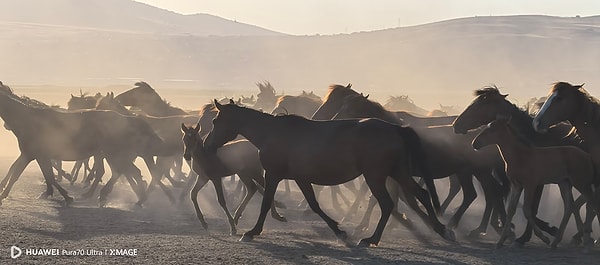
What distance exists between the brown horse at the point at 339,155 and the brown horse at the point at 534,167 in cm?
98

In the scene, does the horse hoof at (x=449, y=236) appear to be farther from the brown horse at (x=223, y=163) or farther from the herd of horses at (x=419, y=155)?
the brown horse at (x=223, y=163)

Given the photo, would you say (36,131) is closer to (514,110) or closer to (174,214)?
(174,214)

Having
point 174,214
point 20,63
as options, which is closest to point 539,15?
point 20,63

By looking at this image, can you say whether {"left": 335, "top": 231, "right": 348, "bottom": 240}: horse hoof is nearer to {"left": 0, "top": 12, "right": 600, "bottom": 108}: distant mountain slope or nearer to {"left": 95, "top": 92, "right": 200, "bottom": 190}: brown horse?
{"left": 95, "top": 92, "right": 200, "bottom": 190}: brown horse

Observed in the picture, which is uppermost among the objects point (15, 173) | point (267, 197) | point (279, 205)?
point (267, 197)

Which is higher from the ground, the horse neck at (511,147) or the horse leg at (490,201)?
the horse neck at (511,147)

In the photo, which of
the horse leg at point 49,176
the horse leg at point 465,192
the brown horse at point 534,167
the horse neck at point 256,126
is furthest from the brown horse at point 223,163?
the brown horse at point 534,167

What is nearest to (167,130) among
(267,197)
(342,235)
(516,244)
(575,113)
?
(267,197)

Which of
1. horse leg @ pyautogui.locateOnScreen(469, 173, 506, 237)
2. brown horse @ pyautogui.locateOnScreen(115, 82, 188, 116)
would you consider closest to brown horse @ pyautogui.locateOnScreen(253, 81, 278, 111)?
brown horse @ pyautogui.locateOnScreen(115, 82, 188, 116)

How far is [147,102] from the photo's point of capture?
20312 mm

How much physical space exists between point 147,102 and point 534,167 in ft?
36.9

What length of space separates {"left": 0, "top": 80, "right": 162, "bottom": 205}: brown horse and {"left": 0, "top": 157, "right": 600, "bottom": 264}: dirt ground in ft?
1.95

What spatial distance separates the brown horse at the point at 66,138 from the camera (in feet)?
49.4

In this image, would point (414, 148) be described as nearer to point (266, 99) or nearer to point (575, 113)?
point (575, 113)
